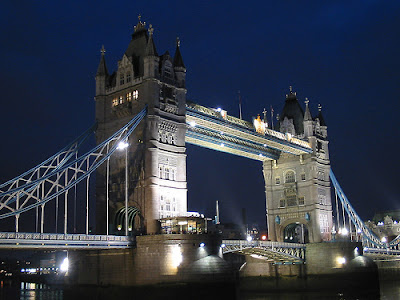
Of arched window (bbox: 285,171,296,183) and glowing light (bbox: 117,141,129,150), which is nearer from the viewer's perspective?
glowing light (bbox: 117,141,129,150)

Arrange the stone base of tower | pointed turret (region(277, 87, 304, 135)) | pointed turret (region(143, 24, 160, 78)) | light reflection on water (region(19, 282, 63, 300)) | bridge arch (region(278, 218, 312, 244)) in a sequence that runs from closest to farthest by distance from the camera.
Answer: the stone base of tower < pointed turret (region(143, 24, 160, 78)) < light reflection on water (region(19, 282, 63, 300)) < bridge arch (region(278, 218, 312, 244)) < pointed turret (region(277, 87, 304, 135))

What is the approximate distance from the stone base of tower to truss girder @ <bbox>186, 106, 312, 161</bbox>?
15.7 metres

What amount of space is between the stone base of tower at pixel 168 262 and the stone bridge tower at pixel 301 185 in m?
31.5

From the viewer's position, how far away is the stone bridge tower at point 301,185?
77375mm

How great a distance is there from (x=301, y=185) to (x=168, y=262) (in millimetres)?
37315

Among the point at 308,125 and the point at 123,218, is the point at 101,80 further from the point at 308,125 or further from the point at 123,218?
the point at 308,125

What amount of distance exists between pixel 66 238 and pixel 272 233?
146ft

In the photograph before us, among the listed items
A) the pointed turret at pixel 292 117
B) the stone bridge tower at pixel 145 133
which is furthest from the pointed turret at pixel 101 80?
the pointed turret at pixel 292 117

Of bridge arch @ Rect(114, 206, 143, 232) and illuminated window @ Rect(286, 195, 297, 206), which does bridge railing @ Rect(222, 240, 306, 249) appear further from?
bridge arch @ Rect(114, 206, 143, 232)

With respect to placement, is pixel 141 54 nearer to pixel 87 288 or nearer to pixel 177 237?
pixel 177 237

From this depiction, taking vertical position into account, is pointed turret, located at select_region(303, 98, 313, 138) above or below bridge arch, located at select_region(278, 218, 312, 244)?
above

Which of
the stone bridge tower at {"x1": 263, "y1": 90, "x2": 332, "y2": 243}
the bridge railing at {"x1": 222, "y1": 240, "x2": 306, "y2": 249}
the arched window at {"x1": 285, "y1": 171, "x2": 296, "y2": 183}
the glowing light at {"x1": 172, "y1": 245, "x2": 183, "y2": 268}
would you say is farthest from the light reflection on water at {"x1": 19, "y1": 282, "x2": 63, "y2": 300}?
the arched window at {"x1": 285, "y1": 171, "x2": 296, "y2": 183}

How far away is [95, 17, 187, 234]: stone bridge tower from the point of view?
51594 millimetres

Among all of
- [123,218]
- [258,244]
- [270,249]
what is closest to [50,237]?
[123,218]
